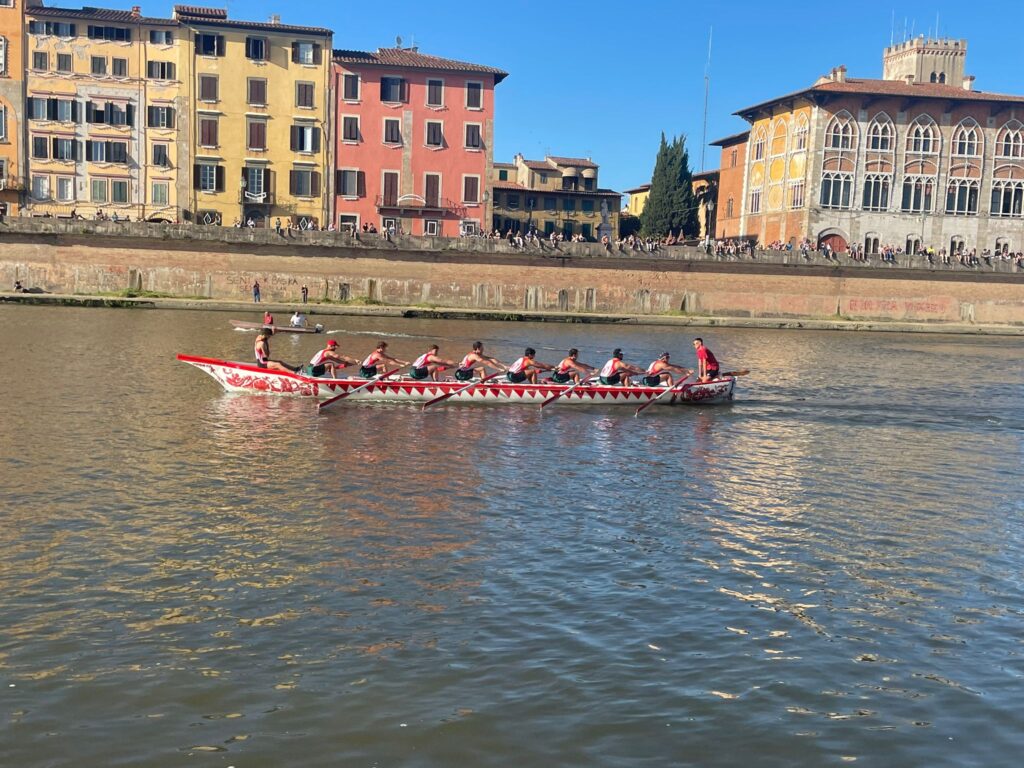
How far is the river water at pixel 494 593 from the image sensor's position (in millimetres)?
8117

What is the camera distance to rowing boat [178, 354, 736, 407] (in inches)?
980

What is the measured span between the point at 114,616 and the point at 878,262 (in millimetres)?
57298

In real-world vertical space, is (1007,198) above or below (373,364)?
above

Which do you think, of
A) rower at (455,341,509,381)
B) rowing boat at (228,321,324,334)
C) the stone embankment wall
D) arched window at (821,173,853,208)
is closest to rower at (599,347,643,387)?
rower at (455,341,509,381)

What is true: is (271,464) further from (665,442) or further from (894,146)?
(894,146)

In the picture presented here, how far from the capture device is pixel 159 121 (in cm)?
5947

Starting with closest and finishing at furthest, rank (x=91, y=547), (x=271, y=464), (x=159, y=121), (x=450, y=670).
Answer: (x=450, y=670) < (x=91, y=547) < (x=271, y=464) < (x=159, y=121)

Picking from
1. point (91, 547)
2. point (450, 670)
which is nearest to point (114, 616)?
point (91, 547)

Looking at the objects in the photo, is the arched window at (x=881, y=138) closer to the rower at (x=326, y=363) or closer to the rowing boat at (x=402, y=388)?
the rowing boat at (x=402, y=388)

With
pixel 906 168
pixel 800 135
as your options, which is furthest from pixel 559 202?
pixel 906 168

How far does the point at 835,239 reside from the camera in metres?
65.4

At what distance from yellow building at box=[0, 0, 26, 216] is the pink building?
1752 centimetres

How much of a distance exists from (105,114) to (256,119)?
8476mm

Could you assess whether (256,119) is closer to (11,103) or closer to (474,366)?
(11,103)
